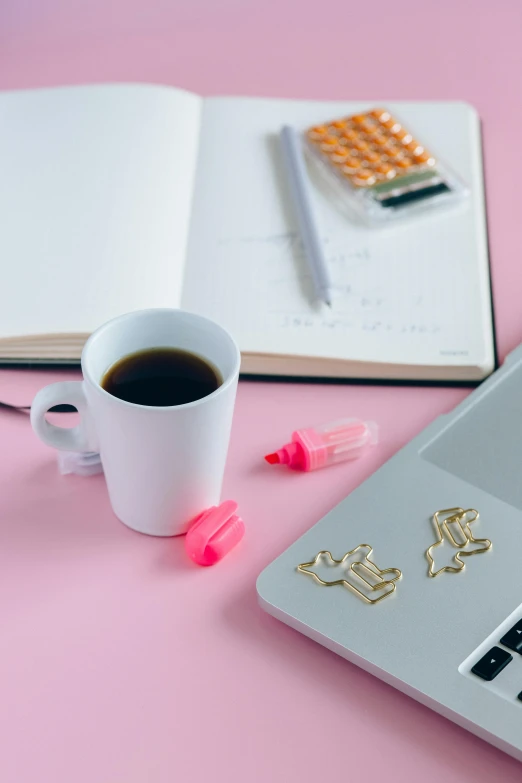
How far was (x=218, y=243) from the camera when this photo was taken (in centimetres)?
78

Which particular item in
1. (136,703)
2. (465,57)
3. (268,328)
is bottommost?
(136,703)

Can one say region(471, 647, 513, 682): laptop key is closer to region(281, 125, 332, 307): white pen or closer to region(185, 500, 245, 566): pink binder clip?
region(185, 500, 245, 566): pink binder clip

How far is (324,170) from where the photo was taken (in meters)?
0.86

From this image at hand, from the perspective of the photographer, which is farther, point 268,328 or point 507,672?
point 268,328

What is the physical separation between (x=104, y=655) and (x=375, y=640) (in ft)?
0.49

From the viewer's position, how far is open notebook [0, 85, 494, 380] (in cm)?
69

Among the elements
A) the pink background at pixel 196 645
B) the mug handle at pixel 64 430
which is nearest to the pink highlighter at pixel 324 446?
→ the pink background at pixel 196 645

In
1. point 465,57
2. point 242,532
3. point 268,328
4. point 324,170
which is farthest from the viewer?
point 465,57

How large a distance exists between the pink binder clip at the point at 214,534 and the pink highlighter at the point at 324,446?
0.07 m

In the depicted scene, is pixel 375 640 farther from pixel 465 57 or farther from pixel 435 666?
pixel 465 57

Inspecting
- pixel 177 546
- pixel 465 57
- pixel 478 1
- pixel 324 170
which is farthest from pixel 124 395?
pixel 478 1

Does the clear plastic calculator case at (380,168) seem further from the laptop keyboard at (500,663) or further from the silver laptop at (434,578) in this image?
the laptop keyboard at (500,663)

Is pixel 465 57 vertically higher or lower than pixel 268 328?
higher

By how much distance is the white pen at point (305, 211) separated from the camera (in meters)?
0.74
